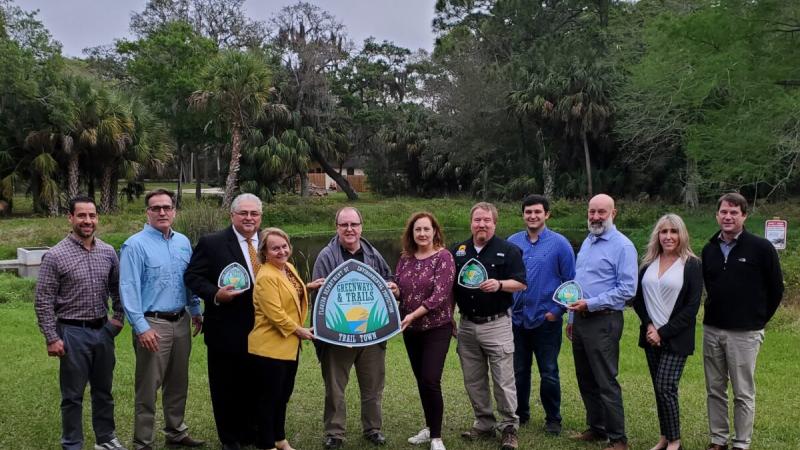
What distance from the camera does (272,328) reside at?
424 centimetres

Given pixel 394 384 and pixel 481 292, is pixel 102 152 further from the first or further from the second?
pixel 481 292

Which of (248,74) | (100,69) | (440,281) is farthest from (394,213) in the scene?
(440,281)

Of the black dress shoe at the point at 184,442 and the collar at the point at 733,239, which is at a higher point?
the collar at the point at 733,239

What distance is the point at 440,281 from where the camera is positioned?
455 cm

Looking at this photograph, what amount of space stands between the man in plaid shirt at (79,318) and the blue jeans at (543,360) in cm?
283

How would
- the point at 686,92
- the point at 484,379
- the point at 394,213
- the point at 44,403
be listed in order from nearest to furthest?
1. the point at 484,379
2. the point at 44,403
3. the point at 686,92
4. the point at 394,213

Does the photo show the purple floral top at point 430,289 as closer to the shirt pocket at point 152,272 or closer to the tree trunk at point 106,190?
the shirt pocket at point 152,272

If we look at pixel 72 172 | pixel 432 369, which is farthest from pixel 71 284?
pixel 72 172

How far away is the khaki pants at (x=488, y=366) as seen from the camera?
15.4 feet

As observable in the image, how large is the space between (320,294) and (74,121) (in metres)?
23.4

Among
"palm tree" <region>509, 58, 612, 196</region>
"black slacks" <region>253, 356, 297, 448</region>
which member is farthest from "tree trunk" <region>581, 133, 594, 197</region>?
"black slacks" <region>253, 356, 297, 448</region>

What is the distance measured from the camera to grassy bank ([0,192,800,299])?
838 inches

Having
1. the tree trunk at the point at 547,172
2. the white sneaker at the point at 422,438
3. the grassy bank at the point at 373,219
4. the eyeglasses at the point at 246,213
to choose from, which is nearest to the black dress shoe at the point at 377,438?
the white sneaker at the point at 422,438

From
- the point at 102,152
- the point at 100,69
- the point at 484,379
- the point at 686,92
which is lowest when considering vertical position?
the point at 484,379
